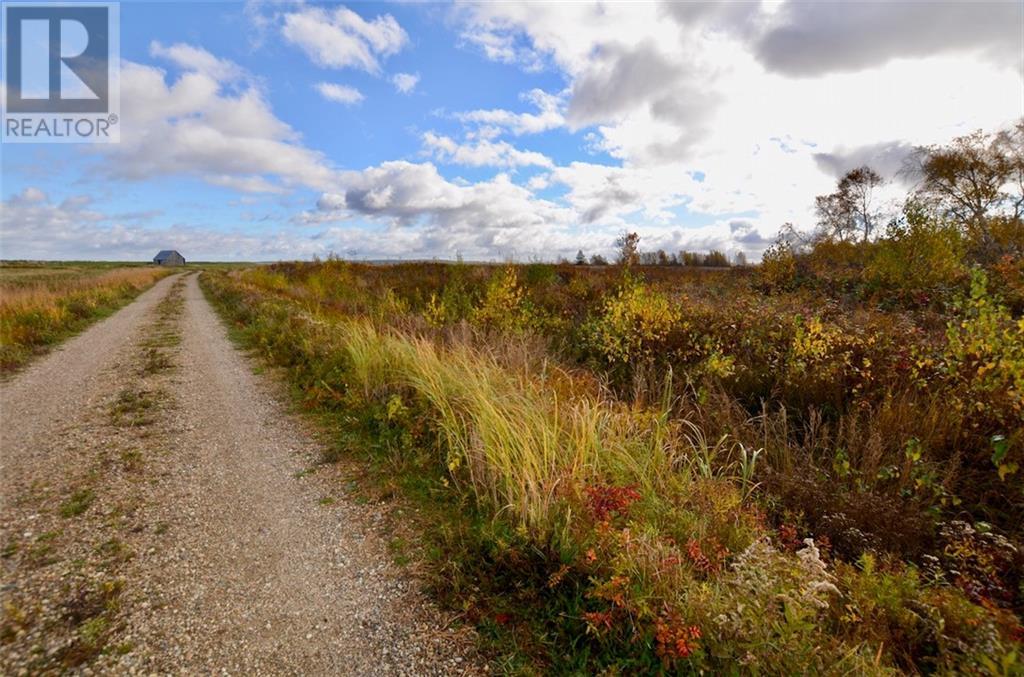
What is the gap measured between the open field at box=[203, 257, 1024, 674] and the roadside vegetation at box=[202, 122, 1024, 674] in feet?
0.06

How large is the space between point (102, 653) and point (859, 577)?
3.76m

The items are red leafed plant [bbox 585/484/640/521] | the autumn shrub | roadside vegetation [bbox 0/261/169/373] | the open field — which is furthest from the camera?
roadside vegetation [bbox 0/261/169/373]

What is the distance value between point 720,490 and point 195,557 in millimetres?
3531

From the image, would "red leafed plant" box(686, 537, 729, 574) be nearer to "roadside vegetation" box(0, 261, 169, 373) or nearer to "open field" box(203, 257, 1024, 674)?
"open field" box(203, 257, 1024, 674)

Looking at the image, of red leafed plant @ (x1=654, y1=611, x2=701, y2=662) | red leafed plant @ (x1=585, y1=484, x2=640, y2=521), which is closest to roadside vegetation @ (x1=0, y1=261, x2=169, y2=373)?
red leafed plant @ (x1=585, y1=484, x2=640, y2=521)

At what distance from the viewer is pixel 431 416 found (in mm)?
4570

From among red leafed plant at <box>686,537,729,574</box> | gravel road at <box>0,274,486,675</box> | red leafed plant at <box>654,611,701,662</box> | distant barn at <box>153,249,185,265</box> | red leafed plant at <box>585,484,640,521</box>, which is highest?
distant barn at <box>153,249,185,265</box>

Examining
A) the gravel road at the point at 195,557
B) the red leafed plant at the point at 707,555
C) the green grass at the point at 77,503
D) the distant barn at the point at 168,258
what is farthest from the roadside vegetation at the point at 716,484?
the distant barn at the point at 168,258

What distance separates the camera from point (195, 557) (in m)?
2.88

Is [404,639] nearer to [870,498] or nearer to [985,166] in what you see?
[870,498]

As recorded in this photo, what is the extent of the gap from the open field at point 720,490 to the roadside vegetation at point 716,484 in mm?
18

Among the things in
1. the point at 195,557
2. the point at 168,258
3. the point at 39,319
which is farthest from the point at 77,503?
the point at 168,258

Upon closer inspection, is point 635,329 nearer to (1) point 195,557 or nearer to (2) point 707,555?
(2) point 707,555

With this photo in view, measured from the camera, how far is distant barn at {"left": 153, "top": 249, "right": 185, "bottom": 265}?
11644 centimetres
